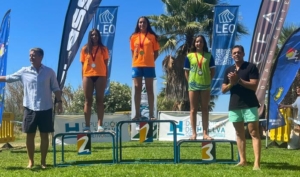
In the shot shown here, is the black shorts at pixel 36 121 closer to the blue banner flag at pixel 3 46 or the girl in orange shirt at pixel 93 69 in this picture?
the girl in orange shirt at pixel 93 69

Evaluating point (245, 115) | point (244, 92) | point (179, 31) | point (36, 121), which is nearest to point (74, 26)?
point (36, 121)

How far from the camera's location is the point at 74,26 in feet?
31.0

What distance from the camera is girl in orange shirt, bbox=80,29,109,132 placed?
6.96 meters

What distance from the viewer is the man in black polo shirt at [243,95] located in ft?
18.9

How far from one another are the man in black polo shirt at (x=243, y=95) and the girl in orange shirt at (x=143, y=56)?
1490 millimetres

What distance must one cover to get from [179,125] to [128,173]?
33.0ft

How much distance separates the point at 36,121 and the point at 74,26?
12.2 ft

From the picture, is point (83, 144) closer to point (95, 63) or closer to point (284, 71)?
point (95, 63)

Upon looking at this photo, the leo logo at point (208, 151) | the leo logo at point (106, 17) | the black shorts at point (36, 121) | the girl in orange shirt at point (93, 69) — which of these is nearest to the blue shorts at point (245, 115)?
the leo logo at point (208, 151)

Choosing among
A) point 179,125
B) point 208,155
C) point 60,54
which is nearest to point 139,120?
point 208,155

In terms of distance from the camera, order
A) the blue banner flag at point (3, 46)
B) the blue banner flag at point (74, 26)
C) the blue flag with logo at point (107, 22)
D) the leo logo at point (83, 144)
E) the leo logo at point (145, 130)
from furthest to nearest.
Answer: the blue flag with logo at point (107, 22), the blue banner flag at point (3, 46), the blue banner flag at point (74, 26), the leo logo at point (145, 130), the leo logo at point (83, 144)

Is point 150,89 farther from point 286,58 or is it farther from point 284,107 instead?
point 284,107

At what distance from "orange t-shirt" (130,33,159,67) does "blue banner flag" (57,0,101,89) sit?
2733 mm

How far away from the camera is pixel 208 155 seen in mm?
6605
